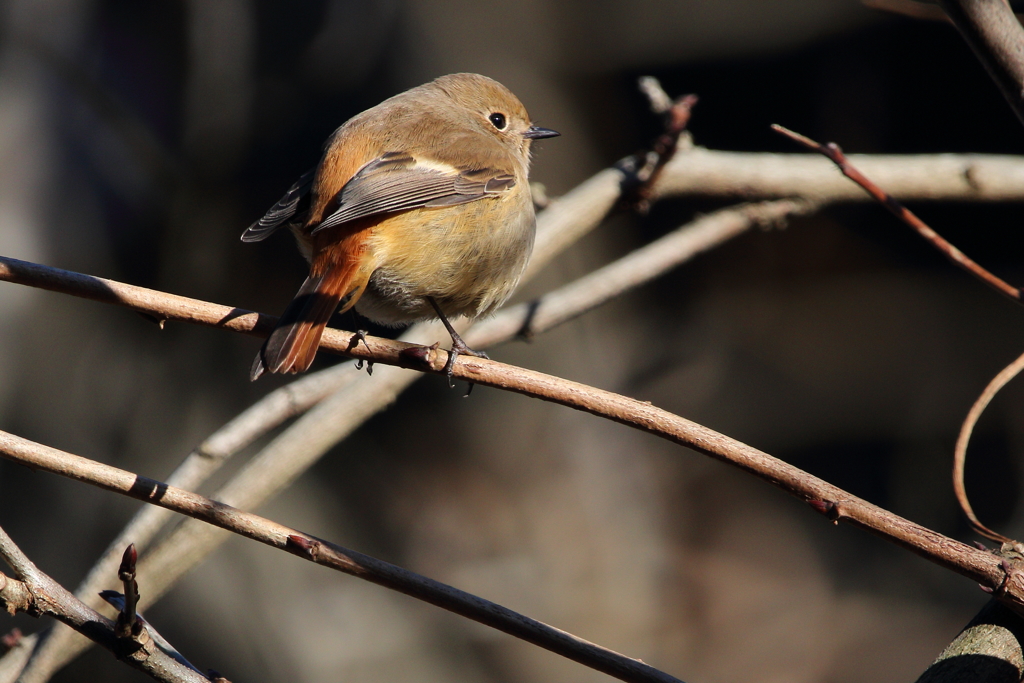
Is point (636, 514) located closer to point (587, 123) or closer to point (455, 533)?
point (455, 533)

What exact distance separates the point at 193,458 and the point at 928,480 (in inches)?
204

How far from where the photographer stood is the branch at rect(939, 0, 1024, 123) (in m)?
1.49

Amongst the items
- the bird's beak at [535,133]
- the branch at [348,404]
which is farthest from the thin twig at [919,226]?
the bird's beak at [535,133]

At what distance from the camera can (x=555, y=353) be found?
6.48m

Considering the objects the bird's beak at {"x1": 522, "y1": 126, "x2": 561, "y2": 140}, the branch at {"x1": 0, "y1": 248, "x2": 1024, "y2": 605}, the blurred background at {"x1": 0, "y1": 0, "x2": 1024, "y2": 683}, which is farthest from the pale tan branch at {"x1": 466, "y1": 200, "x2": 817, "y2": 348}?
the blurred background at {"x1": 0, "y1": 0, "x2": 1024, "y2": 683}

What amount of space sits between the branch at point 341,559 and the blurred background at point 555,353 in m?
3.84

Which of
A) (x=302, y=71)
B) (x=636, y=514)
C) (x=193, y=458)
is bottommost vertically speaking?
(x=636, y=514)

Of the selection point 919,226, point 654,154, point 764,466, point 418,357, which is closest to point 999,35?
point 919,226

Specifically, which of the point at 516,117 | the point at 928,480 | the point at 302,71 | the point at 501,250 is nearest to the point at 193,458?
the point at 501,250

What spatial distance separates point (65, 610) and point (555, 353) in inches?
204

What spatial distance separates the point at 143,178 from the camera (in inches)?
223

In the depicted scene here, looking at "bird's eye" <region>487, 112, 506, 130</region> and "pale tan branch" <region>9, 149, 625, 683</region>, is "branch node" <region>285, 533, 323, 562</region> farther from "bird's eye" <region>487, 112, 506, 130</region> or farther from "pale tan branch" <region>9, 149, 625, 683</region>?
"bird's eye" <region>487, 112, 506, 130</region>

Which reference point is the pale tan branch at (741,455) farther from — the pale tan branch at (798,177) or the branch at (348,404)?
the pale tan branch at (798,177)

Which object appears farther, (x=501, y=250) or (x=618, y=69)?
(x=618, y=69)
